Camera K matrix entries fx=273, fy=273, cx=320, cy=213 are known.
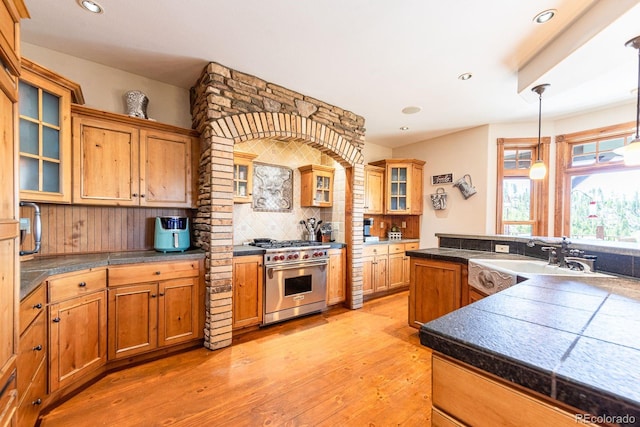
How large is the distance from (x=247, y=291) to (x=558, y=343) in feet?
8.84

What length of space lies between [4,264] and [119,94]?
2418mm

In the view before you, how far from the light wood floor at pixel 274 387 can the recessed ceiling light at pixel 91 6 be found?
8.91 feet

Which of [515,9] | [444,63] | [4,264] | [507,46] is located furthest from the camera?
[444,63]

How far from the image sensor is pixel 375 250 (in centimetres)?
436

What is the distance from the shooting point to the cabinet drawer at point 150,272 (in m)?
2.19

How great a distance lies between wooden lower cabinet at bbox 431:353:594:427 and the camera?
616 mm

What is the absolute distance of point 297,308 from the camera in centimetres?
336

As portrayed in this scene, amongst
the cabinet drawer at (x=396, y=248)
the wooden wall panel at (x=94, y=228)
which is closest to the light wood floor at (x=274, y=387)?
the wooden wall panel at (x=94, y=228)

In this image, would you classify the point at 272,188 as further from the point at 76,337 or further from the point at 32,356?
the point at 32,356

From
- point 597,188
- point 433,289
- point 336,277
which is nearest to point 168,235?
point 336,277

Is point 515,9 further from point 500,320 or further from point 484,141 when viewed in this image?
point 484,141

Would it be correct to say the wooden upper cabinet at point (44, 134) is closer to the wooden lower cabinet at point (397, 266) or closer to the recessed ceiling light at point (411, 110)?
the recessed ceiling light at point (411, 110)

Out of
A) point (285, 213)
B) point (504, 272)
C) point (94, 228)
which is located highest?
point (285, 213)

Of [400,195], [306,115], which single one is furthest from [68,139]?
[400,195]
